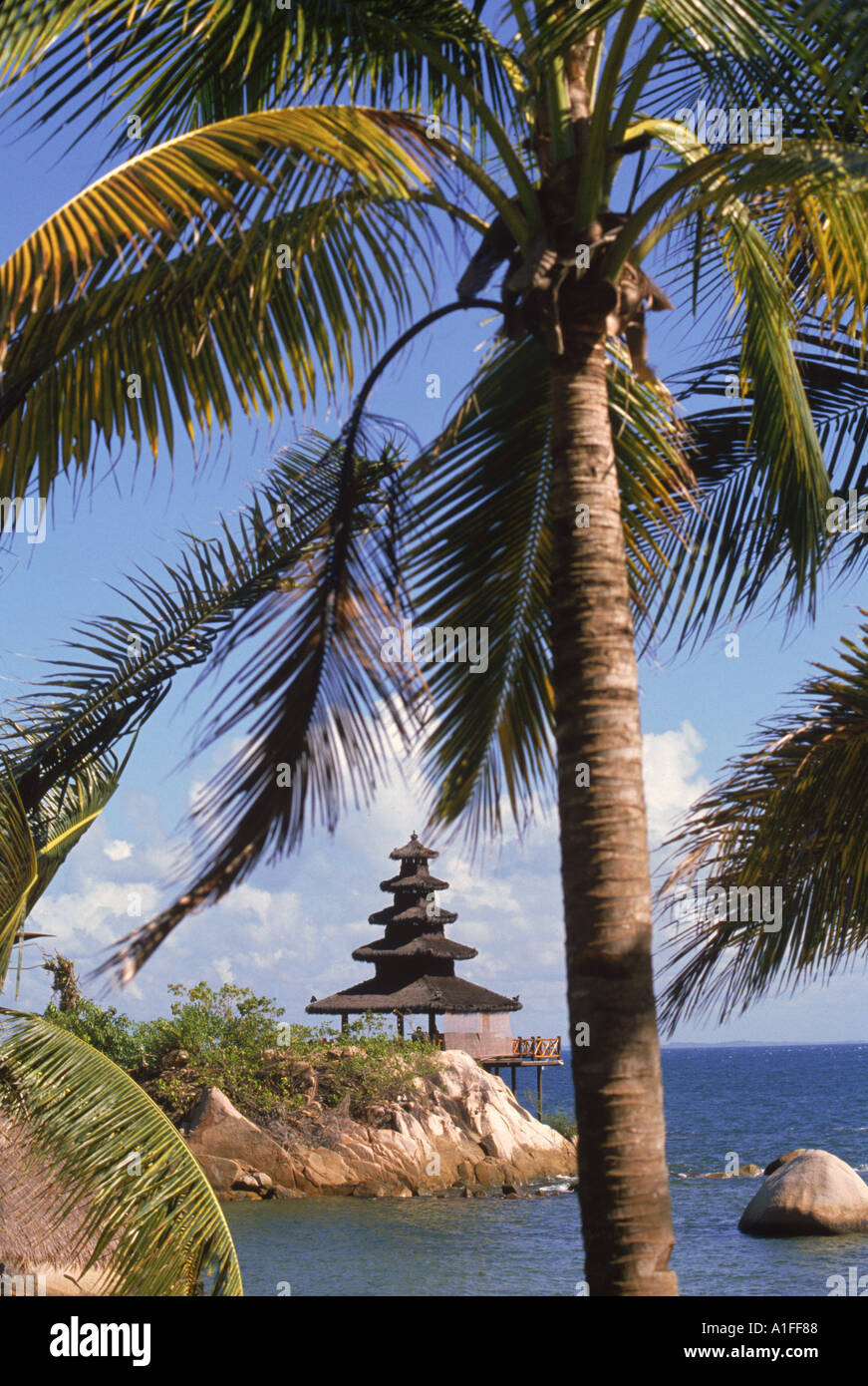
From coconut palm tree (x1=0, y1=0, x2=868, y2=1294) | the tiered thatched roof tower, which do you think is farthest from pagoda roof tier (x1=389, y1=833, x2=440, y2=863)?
coconut palm tree (x1=0, y1=0, x2=868, y2=1294)

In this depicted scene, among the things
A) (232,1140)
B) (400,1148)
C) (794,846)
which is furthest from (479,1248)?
(794,846)

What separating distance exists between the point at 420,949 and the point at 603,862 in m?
37.8

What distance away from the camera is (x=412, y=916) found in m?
42.0

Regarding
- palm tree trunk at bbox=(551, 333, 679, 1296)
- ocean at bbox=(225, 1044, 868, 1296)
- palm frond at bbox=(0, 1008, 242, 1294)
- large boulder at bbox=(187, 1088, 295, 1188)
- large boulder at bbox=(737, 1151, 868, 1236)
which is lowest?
ocean at bbox=(225, 1044, 868, 1296)

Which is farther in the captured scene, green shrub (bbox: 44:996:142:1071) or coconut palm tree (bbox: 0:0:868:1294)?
green shrub (bbox: 44:996:142:1071)

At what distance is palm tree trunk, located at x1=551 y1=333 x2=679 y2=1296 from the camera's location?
4.14 m

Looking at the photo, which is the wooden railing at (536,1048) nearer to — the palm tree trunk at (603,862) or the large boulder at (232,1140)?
the large boulder at (232,1140)

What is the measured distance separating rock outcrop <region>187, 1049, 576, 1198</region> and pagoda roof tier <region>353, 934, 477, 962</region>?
4212 millimetres

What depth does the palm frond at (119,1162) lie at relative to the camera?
5918 mm

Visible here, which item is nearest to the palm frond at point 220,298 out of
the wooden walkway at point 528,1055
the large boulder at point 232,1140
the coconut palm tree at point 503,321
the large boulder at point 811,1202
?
the coconut palm tree at point 503,321

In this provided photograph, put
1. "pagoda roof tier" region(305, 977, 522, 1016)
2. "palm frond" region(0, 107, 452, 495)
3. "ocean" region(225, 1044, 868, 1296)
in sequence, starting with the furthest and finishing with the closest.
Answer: "pagoda roof tier" region(305, 977, 522, 1016) → "ocean" region(225, 1044, 868, 1296) → "palm frond" region(0, 107, 452, 495)

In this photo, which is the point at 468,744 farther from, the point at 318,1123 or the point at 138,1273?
the point at 318,1123

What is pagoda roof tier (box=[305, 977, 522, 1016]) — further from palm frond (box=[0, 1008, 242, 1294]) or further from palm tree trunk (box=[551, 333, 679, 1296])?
palm tree trunk (box=[551, 333, 679, 1296])

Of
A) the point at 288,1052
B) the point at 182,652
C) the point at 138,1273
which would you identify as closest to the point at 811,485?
the point at 182,652
